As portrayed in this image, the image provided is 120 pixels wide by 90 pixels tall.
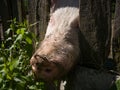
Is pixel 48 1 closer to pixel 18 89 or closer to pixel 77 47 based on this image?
pixel 77 47

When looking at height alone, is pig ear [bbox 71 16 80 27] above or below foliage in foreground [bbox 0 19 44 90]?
above

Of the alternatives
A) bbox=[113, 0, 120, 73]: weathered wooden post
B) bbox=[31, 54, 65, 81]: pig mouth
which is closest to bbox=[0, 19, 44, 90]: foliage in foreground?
bbox=[31, 54, 65, 81]: pig mouth

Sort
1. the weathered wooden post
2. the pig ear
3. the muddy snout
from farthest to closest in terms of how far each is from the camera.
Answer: the pig ear
the weathered wooden post
the muddy snout

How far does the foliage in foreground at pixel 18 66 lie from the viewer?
9.58 ft

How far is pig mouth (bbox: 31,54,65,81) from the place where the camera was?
287 centimetres

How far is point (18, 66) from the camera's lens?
3.27m

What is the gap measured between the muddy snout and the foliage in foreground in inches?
4.5

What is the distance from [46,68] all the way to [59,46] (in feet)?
0.77

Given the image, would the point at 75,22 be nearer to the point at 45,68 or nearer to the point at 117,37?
the point at 117,37

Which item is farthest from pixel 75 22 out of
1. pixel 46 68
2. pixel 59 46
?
pixel 46 68

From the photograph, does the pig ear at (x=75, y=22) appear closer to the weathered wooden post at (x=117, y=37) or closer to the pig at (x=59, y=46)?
the pig at (x=59, y=46)

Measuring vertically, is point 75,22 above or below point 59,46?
above

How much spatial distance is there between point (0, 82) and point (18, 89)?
15 cm

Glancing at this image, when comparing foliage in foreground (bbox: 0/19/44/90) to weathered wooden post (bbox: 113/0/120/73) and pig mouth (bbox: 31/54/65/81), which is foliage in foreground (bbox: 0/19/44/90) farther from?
weathered wooden post (bbox: 113/0/120/73)
